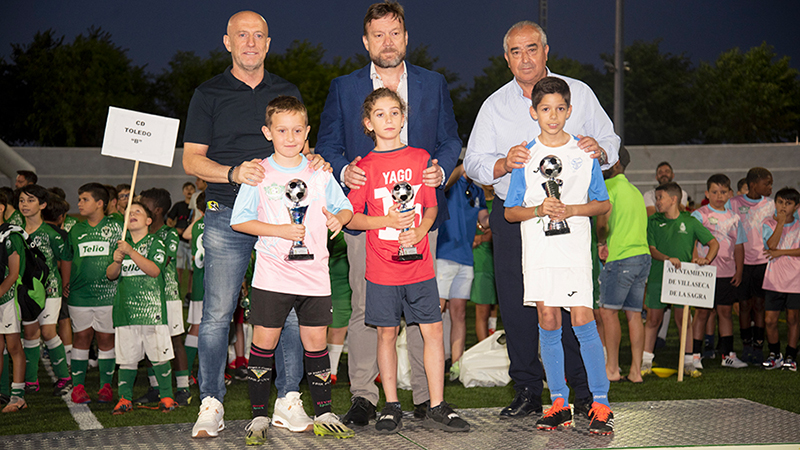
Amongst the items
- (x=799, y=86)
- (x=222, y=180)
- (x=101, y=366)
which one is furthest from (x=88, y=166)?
(x=799, y=86)

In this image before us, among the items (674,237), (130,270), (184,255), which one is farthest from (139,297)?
(184,255)

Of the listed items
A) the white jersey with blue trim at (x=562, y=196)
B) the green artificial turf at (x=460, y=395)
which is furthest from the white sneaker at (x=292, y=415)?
the white jersey with blue trim at (x=562, y=196)

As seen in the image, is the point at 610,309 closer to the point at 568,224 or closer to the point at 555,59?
the point at 568,224

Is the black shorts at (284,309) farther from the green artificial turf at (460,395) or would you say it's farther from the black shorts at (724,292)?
the black shorts at (724,292)

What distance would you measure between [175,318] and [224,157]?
2.44 m

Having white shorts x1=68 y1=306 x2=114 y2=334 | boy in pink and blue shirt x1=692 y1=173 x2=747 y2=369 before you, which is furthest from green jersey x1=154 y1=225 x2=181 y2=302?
boy in pink and blue shirt x1=692 y1=173 x2=747 y2=369

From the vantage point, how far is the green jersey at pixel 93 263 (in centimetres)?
616

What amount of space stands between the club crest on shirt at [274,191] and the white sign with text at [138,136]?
192cm

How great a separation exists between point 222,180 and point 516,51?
192 cm

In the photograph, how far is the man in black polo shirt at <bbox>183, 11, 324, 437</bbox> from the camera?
160 inches

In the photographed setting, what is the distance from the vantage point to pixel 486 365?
21.6 feet

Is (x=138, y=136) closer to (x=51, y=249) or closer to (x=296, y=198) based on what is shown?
(x=51, y=249)

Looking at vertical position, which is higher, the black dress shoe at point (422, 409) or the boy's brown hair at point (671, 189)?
A: the boy's brown hair at point (671, 189)

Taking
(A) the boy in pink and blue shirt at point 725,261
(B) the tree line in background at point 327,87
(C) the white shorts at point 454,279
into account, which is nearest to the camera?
(C) the white shorts at point 454,279
